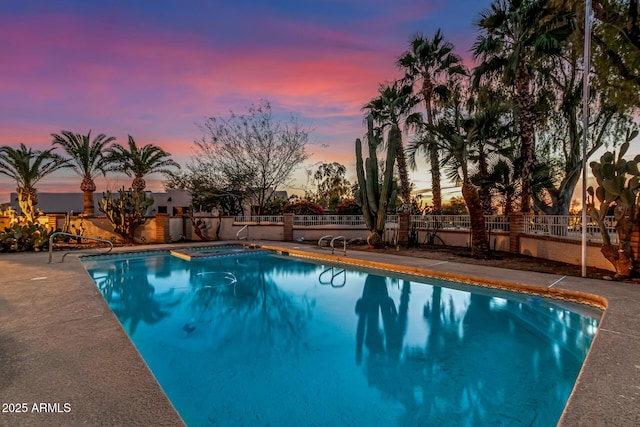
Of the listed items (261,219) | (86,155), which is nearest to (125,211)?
(86,155)

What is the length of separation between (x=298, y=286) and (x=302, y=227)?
867cm

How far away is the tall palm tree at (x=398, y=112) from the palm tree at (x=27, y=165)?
16.7m

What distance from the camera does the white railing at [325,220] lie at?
17.2 m

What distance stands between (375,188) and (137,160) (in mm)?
13294

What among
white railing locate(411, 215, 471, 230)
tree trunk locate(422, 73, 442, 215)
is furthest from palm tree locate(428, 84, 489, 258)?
tree trunk locate(422, 73, 442, 215)

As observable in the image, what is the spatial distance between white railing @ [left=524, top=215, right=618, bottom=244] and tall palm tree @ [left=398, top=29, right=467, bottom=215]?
4.97 m

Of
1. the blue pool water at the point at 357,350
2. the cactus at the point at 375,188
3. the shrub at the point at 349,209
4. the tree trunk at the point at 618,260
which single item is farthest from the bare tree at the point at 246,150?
the tree trunk at the point at 618,260

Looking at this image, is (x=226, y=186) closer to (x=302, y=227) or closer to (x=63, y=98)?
(x=302, y=227)

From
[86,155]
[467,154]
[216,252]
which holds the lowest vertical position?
[216,252]

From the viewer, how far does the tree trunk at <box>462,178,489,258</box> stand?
10289mm

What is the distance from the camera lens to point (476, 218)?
34.0 feet

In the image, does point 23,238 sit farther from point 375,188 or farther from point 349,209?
point 349,209

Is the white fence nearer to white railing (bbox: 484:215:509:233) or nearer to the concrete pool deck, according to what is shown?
white railing (bbox: 484:215:509:233)

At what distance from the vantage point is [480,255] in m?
10.5
